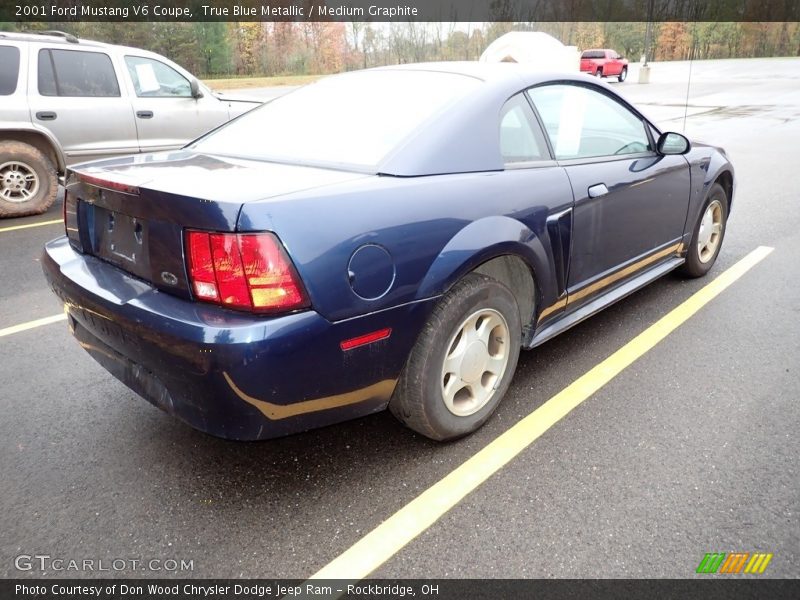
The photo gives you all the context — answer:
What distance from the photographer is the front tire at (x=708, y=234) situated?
424 centimetres

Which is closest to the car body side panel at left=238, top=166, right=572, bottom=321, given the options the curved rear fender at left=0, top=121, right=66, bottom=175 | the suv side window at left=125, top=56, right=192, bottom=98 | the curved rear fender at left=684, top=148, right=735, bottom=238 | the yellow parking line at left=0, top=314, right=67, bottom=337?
the curved rear fender at left=684, top=148, right=735, bottom=238

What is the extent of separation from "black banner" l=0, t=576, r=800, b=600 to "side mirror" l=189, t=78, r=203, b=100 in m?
6.96

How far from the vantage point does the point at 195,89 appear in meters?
7.73

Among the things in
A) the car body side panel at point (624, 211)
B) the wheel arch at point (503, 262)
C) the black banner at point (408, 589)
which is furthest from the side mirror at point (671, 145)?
the black banner at point (408, 589)

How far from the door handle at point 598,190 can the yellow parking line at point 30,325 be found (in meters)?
3.34

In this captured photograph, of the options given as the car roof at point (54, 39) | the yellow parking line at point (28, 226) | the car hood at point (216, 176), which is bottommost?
the yellow parking line at point (28, 226)

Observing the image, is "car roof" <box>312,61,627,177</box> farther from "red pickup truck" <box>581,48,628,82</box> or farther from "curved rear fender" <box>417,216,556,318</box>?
"red pickup truck" <box>581,48,628,82</box>

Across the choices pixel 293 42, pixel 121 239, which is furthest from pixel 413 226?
pixel 293 42

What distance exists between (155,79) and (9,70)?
5.25 feet

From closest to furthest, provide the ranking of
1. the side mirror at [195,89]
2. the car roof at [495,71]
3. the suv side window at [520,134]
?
the suv side window at [520,134], the car roof at [495,71], the side mirror at [195,89]

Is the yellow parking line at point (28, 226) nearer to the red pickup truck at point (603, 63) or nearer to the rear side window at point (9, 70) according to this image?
the rear side window at point (9, 70)

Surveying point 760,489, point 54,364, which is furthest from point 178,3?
point 760,489

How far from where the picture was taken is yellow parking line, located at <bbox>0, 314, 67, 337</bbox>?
374cm

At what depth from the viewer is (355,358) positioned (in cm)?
Result: 210
